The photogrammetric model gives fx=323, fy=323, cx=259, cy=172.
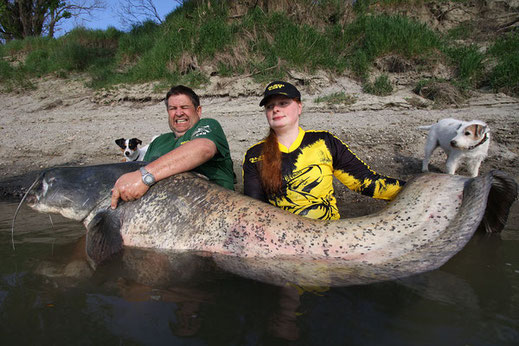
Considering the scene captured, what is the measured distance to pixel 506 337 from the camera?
144 centimetres

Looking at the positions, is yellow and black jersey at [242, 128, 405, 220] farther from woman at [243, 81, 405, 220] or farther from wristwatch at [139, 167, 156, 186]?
wristwatch at [139, 167, 156, 186]

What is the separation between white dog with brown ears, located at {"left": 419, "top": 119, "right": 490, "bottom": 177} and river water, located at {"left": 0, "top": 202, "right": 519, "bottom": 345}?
2.23 m

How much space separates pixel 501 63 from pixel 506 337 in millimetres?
7598

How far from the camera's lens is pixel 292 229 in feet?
6.79

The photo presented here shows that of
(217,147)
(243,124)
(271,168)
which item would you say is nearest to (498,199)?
(271,168)

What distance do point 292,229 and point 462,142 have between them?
125 inches

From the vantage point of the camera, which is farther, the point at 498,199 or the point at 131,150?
the point at 131,150

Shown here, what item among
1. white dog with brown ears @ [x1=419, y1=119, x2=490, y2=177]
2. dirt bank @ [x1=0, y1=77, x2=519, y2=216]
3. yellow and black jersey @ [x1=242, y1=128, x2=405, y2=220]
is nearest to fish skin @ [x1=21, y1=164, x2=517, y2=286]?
yellow and black jersey @ [x1=242, y1=128, x2=405, y2=220]

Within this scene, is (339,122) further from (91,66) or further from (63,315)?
(91,66)

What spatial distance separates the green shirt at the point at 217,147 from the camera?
279cm

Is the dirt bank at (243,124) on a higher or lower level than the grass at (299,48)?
lower

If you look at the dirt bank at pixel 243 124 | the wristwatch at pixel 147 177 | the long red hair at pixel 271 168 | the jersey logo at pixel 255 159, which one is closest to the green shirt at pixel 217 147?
the jersey logo at pixel 255 159

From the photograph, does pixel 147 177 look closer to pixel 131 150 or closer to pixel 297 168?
pixel 297 168

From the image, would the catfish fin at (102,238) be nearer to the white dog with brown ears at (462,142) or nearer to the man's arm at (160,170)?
the man's arm at (160,170)
